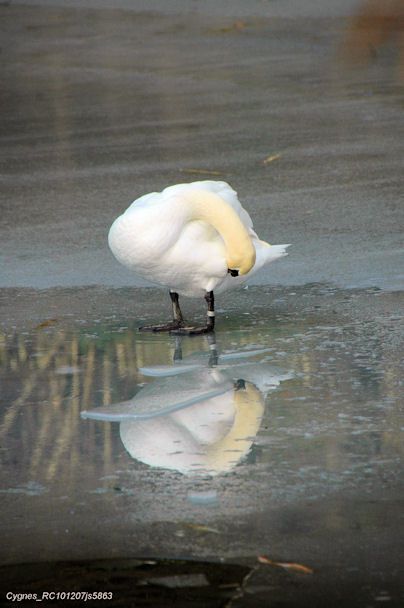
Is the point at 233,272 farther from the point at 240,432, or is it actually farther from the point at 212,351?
the point at 240,432

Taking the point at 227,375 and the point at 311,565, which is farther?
the point at 227,375

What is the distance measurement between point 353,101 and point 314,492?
9.79 m

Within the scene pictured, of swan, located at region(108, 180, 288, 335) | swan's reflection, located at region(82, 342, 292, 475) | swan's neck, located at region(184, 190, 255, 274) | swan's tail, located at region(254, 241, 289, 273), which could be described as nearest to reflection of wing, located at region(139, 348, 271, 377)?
swan's reflection, located at region(82, 342, 292, 475)

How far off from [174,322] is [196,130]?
6.11 metres

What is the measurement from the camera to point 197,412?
608 cm

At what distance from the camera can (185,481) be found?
523 cm

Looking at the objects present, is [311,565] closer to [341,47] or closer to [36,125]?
[36,125]

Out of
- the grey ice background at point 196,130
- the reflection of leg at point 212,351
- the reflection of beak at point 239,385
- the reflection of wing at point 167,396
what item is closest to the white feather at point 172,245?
the reflection of leg at point 212,351

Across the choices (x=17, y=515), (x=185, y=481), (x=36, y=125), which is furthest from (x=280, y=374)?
(x=36, y=125)

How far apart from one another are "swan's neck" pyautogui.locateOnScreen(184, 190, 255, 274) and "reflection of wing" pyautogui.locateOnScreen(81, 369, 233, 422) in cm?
85

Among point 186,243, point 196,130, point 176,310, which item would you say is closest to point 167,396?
point 186,243

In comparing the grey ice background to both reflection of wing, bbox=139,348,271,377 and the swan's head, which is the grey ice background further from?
reflection of wing, bbox=139,348,271,377

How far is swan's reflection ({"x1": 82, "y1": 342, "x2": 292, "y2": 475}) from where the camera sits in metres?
5.53

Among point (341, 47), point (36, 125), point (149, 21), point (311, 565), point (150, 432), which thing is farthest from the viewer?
point (149, 21)
